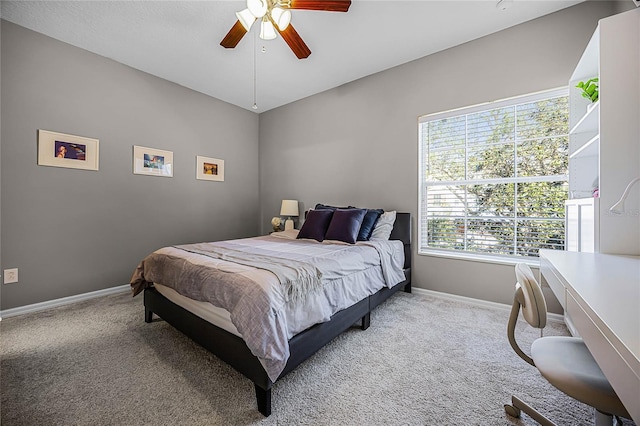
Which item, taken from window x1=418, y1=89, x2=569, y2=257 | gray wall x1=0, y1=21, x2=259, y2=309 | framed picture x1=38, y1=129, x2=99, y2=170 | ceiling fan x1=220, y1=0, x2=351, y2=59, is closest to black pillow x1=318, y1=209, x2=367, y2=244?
window x1=418, y1=89, x2=569, y2=257

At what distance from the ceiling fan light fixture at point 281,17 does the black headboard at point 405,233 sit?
2.25 metres

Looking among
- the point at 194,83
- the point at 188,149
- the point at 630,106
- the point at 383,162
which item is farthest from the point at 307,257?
the point at 194,83

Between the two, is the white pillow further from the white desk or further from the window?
the white desk

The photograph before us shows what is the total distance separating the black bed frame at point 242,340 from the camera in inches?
51.8

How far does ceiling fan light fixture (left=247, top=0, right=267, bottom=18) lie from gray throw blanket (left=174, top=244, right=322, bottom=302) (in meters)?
1.75

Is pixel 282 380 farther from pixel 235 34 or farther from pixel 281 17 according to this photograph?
pixel 235 34

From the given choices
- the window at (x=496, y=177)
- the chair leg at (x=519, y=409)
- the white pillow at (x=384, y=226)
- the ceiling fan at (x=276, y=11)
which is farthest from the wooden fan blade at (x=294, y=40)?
the chair leg at (x=519, y=409)

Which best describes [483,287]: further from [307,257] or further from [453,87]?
[453,87]

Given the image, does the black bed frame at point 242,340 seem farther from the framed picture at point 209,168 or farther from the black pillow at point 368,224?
the framed picture at point 209,168

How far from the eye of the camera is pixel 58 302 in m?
2.69

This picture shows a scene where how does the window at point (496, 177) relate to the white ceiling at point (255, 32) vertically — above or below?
below

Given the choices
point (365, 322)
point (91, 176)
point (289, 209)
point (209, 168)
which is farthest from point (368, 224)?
point (91, 176)

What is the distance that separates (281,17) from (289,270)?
1832 mm

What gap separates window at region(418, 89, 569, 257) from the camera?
2.43 meters
